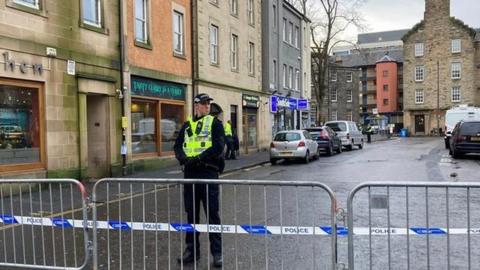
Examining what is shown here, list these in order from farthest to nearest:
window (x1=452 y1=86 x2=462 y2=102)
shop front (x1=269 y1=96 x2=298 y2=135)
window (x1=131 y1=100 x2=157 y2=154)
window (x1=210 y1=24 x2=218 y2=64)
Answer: window (x1=452 y1=86 x2=462 y2=102) → shop front (x1=269 y1=96 x2=298 y2=135) → window (x1=210 y1=24 x2=218 y2=64) → window (x1=131 y1=100 x2=157 y2=154)

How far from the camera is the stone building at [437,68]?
227 feet

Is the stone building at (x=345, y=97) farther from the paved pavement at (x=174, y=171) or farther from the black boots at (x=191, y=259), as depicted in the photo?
the black boots at (x=191, y=259)

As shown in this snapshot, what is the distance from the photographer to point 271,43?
105 ft

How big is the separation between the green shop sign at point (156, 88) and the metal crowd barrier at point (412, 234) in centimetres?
1078

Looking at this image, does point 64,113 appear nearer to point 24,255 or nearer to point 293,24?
point 24,255

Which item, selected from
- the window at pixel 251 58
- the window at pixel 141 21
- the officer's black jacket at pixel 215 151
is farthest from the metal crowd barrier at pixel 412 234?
the window at pixel 251 58

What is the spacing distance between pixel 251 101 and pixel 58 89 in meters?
16.4

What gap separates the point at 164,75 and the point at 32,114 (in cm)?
677

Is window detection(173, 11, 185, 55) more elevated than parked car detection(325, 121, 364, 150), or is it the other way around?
window detection(173, 11, 185, 55)

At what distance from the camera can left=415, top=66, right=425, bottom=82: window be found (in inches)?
2854

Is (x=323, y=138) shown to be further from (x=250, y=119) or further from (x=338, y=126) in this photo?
(x=338, y=126)

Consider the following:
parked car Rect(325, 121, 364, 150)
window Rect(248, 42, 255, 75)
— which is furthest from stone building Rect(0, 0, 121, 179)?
parked car Rect(325, 121, 364, 150)

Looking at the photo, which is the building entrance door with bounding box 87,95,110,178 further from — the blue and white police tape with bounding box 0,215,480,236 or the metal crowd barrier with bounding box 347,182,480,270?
the blue and white police tape with bounding box 0,215,480,236

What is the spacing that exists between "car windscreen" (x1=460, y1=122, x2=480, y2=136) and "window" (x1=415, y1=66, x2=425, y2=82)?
54.4 metres
